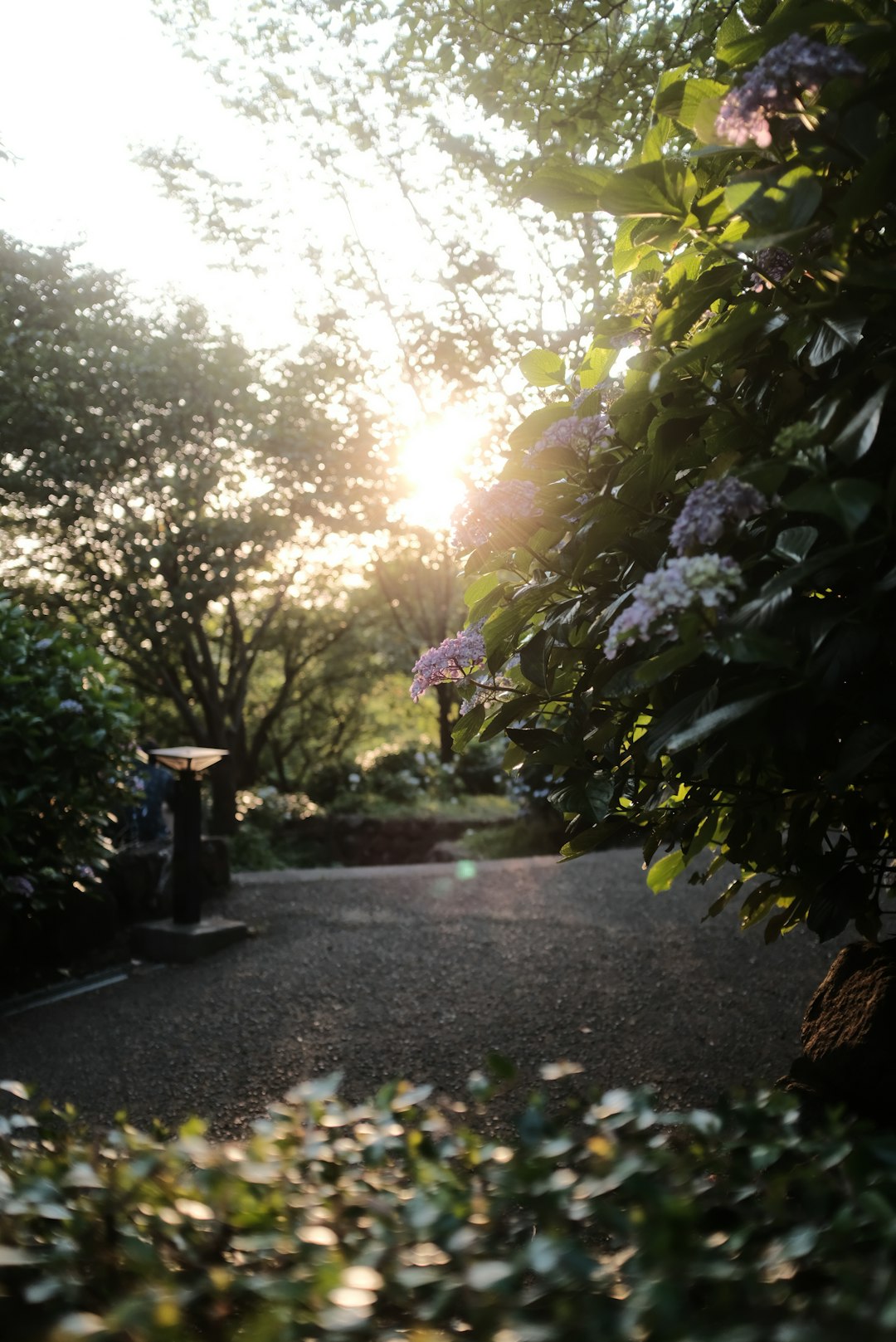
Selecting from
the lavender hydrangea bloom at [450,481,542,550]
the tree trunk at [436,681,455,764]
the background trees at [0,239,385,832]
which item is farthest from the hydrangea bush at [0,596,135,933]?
the tree trunk at [436,681,455,764]

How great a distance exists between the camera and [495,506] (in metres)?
1.92

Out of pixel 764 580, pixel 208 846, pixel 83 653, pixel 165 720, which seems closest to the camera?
pixel 764 580

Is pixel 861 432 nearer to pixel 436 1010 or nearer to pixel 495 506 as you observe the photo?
pixel 495 506

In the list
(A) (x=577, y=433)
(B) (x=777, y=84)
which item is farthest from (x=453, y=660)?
(B) (x=777, y=84)

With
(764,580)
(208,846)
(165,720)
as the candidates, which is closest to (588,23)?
(764,580)

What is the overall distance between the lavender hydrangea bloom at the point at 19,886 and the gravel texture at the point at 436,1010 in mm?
571

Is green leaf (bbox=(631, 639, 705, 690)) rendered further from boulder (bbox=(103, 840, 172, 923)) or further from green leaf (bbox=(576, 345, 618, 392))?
boulder (bbox=(103, 840, 172, 923))

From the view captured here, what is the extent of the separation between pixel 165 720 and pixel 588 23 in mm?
12403

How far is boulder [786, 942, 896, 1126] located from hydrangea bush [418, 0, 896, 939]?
1.41 feet

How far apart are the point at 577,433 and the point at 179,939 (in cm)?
460

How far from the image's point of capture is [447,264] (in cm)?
823

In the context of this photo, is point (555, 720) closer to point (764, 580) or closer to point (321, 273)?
point (764, 580)

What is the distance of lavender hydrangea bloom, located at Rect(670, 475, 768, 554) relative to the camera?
1.44 meters

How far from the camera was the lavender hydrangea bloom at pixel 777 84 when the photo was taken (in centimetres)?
141
